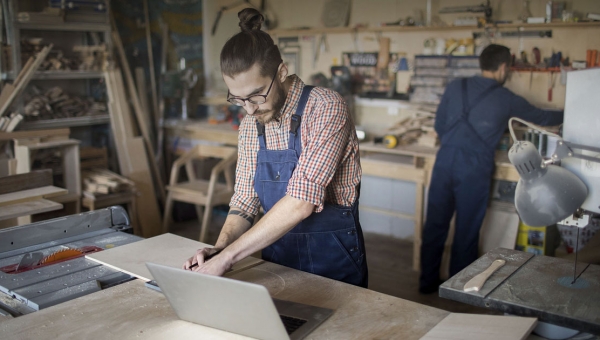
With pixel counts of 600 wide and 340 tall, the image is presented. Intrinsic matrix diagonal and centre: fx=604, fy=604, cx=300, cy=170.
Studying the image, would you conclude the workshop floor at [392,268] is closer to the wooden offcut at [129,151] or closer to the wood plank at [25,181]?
the wooden offcut at [129,151]

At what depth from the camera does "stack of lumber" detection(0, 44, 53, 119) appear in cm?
446

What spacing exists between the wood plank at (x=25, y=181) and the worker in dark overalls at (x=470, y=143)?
2.42 m

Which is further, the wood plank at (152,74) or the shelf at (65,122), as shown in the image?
the wood plank at (152,74)

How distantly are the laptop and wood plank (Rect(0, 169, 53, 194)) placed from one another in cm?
189

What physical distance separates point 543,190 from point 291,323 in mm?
743

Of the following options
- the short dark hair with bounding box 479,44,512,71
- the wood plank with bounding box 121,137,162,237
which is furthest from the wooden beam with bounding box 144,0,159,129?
the short dark hair with bounding box 479,44,512,71

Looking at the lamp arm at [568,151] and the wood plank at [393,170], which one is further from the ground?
the lamp arm at [568,151]

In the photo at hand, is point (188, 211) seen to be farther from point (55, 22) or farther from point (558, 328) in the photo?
point (558, 328)

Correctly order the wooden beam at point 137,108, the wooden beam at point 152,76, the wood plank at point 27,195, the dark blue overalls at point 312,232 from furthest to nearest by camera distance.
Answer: the wooden beam at point 152,76
the wooden beam at point 137,108
the wood plank at point 27,195
the dark blue overalls at point 312,232

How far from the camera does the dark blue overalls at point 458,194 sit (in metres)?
3.90

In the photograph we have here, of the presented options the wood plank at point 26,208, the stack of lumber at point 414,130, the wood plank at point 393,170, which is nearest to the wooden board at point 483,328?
the wood plank at point 26,208

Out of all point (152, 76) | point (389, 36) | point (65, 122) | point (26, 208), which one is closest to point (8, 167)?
point (65, 122)

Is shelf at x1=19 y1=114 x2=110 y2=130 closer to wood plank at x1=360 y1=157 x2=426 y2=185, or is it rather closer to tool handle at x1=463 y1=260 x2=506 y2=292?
wood plank at x1=360 y1=157 x2=426 y2=185

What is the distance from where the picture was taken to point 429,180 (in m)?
4.34
